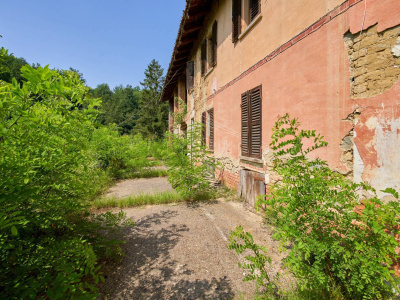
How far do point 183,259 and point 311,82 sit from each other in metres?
3.35

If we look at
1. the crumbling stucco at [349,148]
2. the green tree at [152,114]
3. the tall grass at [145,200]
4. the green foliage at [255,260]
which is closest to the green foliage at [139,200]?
the tall grass at [145,200]

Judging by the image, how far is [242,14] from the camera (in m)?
5.52

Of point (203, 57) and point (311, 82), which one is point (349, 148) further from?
point (203, 57)

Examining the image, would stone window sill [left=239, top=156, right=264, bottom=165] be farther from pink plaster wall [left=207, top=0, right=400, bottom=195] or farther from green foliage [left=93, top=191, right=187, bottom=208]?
green foliage [left=93, top=191, right=187, bottom=208]

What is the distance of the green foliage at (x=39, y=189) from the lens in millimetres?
1368

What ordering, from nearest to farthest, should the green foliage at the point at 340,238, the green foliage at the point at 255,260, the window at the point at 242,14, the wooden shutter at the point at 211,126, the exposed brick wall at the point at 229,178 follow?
1. the green foliage at the point at 340,238
2. the green foliage at the point at 255,260
3. the window at the point at 242,14
4. the exposed brick wall at the point at 229,178
5. the wooden shutter at the point at 211,126

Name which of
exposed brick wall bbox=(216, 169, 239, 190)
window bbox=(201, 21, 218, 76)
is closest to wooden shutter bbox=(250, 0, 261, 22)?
window bbox=(201, 21, 218, 76)

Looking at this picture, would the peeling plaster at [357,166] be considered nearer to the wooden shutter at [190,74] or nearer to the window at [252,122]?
the window at [252,122]

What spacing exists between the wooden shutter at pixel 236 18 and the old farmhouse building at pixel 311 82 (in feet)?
0.09

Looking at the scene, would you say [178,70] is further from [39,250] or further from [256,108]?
[39,250]

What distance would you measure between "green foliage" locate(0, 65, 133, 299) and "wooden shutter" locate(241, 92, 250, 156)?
3841 millimetres

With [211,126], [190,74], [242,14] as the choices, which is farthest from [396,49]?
[190,74]

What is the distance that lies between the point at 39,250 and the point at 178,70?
12389 mm

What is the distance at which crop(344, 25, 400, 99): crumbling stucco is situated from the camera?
7.20 feet
